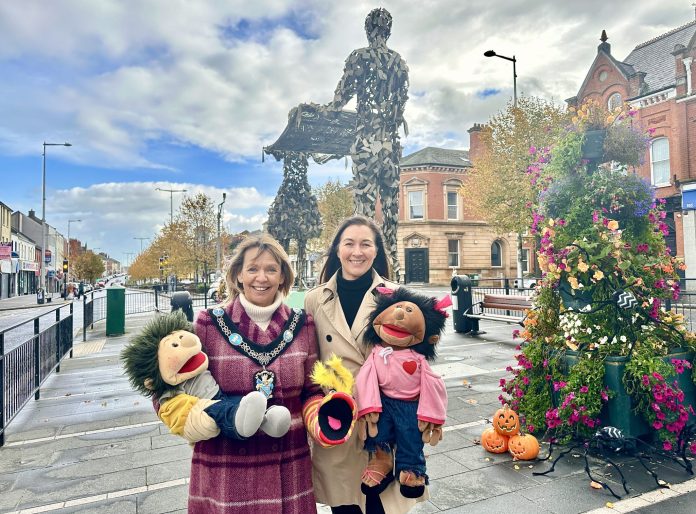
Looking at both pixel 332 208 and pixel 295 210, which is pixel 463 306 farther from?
pixel 332 208

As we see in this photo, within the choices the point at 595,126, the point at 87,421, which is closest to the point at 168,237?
the point at 87,421

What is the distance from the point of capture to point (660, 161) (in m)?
22.7

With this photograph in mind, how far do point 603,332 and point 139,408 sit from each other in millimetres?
5648

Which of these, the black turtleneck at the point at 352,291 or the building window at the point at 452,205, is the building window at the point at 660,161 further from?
the black turtleneck at the point at 352,291

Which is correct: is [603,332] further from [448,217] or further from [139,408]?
[448,217]

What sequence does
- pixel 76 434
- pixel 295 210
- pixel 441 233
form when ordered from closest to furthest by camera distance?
pixel 76 434
pixel 295 210
pixel 441 233

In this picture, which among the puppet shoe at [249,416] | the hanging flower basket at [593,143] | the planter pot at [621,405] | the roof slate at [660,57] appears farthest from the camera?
the roof slate at [660,57]

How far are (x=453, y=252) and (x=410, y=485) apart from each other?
120 feet

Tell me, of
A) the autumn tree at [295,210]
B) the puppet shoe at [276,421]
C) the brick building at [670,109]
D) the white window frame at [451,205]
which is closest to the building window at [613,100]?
the brick building at [670,109]

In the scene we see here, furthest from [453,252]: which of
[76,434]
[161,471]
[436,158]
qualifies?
[161,471]

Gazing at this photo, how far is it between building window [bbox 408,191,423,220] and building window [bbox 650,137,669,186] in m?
17.4

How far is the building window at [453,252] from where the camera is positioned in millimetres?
37500

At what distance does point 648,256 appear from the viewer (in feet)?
14.1

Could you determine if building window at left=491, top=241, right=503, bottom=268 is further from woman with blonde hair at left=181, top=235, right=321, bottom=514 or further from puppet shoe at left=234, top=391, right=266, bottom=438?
puppet shoe at left=234, top=391, right=266, bottom=438
